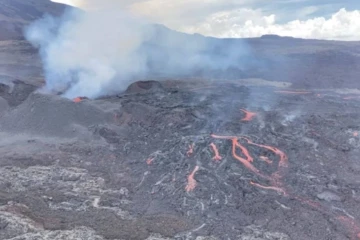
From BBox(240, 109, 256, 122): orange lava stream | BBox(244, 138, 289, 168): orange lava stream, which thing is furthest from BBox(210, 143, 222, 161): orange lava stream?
BBox(240, 109, 256, 122): orange lava stream

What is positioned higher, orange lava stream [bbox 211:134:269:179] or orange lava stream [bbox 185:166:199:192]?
orange lava stream [bbox 211:134:269:179]

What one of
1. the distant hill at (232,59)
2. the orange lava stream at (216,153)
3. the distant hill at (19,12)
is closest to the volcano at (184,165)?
the orange lava stream at (216,153)

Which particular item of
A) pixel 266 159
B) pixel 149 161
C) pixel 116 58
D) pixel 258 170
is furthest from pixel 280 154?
pixel 116 58

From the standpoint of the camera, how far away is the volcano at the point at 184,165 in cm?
1334

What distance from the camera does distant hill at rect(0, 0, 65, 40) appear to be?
63.2 m

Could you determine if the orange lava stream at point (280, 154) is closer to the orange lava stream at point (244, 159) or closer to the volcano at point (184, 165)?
the volcano at point (184, 165)

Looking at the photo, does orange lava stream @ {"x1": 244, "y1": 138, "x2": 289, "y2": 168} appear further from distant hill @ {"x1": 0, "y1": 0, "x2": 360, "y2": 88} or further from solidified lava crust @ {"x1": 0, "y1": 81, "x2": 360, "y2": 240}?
distant hill @ {"x1": 0, "y1": 0, "x2": 360, "y2": 88}

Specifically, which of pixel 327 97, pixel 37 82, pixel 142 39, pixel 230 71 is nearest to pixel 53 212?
pixel 327 97

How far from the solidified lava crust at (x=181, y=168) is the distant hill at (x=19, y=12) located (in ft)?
137

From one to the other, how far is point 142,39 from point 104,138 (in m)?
26.4

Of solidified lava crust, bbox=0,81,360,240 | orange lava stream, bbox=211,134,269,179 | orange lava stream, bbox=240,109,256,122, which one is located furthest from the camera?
orange lava stream, bbox=240,109,256,122

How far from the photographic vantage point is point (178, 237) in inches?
500

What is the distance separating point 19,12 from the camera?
244ft

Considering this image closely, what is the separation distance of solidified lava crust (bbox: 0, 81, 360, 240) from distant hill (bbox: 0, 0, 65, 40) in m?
41.8
